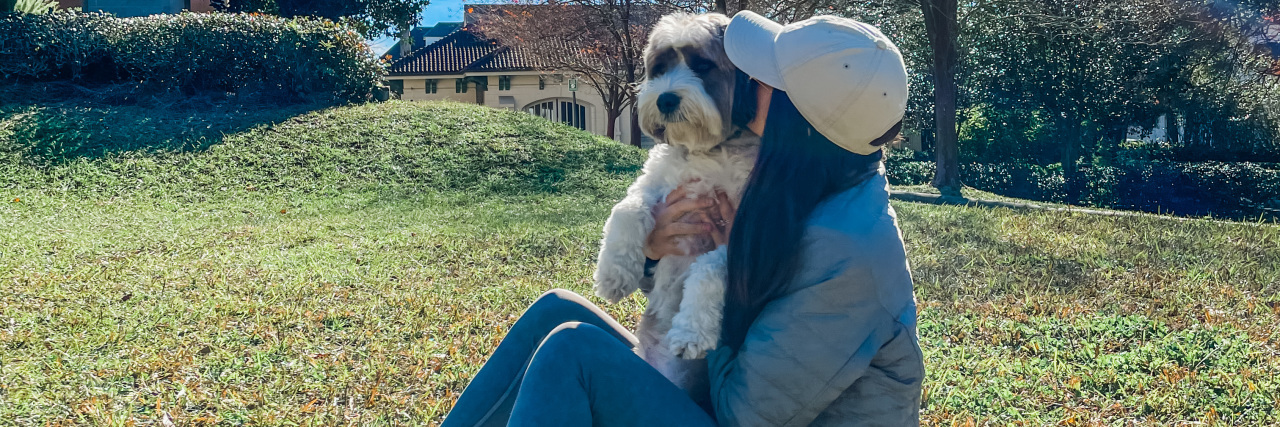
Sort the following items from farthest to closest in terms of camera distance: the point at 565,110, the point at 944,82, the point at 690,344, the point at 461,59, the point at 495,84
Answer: the point at 461,59
the point at 565,110
the point at 495,84
the point at 944,82
the point at 690,344

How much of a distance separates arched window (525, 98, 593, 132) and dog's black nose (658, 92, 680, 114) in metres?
36.1

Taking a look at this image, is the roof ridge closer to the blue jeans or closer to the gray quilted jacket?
the blue jeans

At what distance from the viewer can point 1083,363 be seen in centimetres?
456

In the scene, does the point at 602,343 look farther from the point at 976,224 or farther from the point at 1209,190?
the point at 1209,190

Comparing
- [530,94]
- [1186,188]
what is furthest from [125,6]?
[530,94]

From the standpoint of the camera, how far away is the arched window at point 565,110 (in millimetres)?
38719

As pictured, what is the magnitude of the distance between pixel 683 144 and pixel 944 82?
13.1 meters

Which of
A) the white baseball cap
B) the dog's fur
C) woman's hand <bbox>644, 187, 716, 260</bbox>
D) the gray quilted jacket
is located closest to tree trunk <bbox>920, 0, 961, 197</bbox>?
the dog's fur

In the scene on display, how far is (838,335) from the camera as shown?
5.94 feet

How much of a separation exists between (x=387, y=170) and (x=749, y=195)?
10.6 m

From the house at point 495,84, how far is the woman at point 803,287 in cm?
3494

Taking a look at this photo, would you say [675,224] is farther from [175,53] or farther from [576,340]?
[175,53]

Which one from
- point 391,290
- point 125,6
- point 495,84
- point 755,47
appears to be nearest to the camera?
point 755,47

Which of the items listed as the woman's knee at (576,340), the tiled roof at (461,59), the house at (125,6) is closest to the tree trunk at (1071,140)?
the woman's knee at (576,340)
